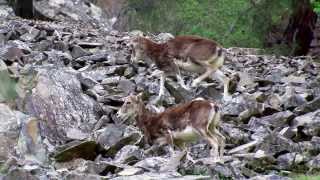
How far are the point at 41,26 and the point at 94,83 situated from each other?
8614 mm

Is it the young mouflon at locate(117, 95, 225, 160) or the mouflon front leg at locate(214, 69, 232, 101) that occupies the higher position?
the young mouflon at locate(117, 95, 225, 160)

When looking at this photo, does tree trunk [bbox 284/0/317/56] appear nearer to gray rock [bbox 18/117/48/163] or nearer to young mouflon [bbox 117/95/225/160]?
young mouflon [bbox 117/95/225/160]

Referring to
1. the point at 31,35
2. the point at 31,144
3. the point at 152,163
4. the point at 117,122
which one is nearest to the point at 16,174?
the point at 31,144

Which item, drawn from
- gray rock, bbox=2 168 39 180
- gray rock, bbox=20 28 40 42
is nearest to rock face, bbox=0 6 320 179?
gray rock, bbox=2 168 39 180

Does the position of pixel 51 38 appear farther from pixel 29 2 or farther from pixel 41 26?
pixel 29 2

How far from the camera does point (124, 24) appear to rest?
45656 mm

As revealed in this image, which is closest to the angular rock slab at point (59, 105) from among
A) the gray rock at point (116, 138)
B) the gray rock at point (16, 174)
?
the gray rock at point (116, 138)

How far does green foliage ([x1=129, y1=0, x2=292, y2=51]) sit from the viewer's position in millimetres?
33812

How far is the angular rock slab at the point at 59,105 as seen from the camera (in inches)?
514

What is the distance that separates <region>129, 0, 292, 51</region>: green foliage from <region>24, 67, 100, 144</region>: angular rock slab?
1842cm

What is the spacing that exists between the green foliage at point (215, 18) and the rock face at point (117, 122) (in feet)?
42.5

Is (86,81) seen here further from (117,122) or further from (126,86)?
(117,122)

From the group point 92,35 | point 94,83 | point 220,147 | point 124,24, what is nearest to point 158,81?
point 94,83

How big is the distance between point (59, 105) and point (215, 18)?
1085 inches
